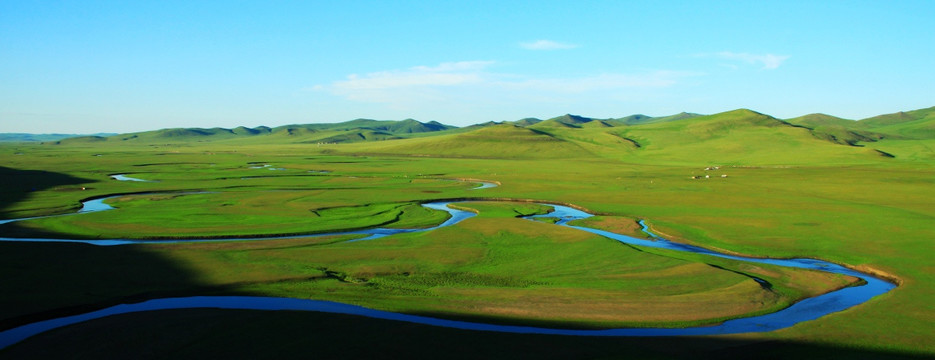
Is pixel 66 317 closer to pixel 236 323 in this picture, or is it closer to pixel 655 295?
pixel 236 323

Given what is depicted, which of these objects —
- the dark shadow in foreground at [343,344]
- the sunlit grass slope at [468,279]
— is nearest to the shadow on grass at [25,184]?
the sunlit grass slope at [468,279]

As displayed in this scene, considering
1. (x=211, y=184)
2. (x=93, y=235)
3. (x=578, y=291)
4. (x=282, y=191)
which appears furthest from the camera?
(x=211, y=184)

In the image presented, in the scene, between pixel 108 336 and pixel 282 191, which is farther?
pixel 282 191

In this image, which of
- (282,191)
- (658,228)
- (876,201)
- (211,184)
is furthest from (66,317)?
(876,201)

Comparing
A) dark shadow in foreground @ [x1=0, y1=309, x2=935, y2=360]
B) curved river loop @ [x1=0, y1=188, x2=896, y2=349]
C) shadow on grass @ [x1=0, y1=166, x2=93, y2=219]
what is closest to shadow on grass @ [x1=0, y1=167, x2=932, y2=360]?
dark shadow in foreground @ [x1=0, y1=309, x2=935, y2=360]

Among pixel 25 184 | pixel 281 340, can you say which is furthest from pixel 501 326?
pixel 25 184

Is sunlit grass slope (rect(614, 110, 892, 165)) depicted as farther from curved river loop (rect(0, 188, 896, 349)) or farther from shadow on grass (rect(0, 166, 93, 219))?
shadow on grass (rect(0, 166, 93, 219))

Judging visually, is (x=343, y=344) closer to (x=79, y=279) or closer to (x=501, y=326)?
(x=501, y=326)

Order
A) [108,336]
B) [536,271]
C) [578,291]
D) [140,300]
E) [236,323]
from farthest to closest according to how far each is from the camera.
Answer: [536,271] < [578,291] < [140,300] < [236,323] < [108,336]
